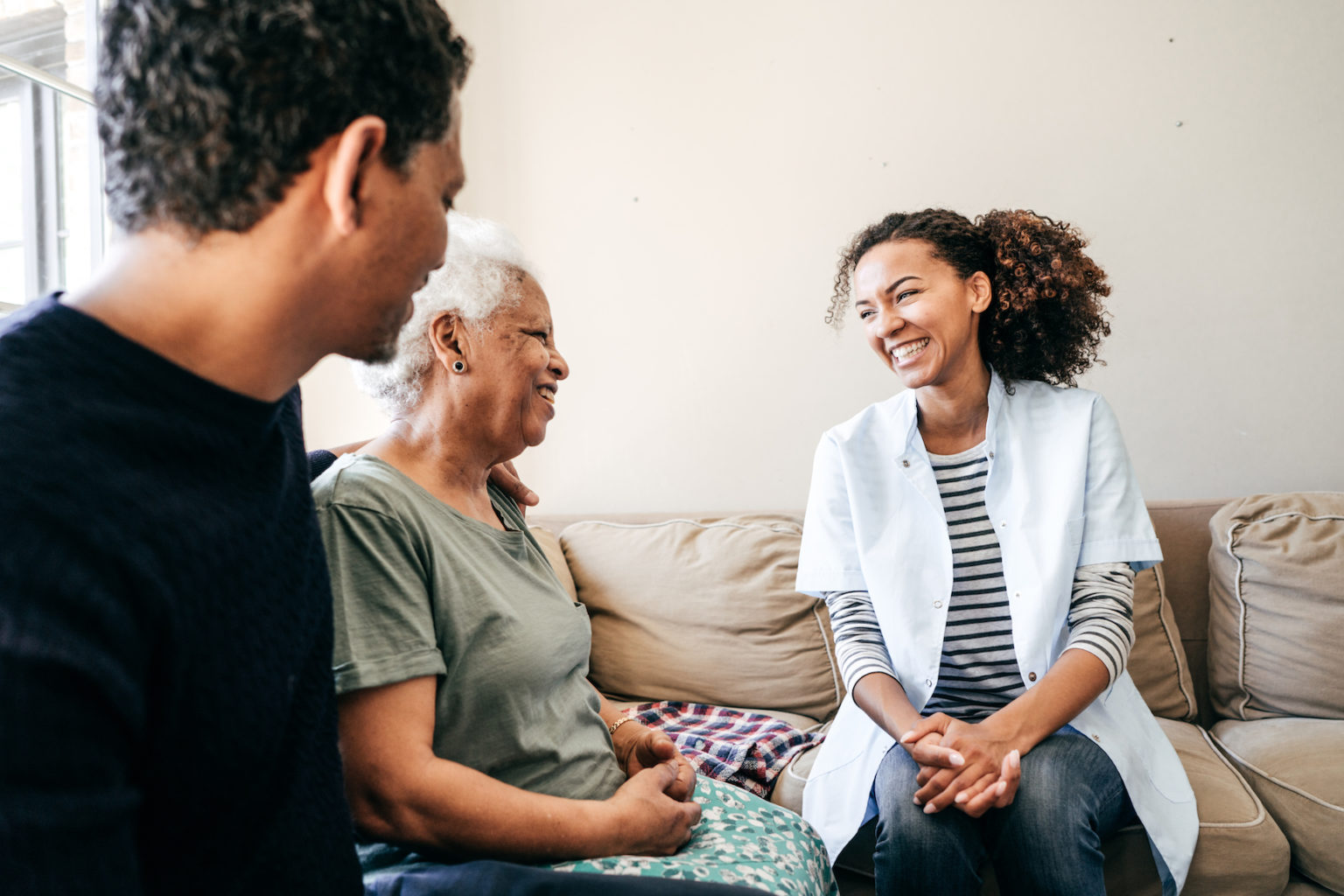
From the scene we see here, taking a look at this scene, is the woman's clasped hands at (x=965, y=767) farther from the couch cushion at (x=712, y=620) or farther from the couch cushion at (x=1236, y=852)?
the couch cushion at (x=712, y=620)

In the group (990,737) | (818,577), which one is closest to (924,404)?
(818,577)

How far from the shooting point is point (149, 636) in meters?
0.50

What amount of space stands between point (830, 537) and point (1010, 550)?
31 centimetres

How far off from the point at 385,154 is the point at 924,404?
3.86ft

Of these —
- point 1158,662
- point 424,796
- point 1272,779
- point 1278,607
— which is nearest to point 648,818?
point 424,796

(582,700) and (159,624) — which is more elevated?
(159,624)

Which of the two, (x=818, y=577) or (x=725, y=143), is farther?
(x=725, y=143)

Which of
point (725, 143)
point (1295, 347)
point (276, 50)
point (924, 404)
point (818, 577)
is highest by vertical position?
point (725, 143)

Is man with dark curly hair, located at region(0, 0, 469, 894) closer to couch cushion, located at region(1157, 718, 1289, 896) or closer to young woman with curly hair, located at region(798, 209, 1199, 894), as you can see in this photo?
young woman with curly hair, located at region(798, 209, 1199, 894)

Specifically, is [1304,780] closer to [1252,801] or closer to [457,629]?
[1252,801]

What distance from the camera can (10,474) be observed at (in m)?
0.47

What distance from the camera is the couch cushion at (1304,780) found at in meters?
1.30

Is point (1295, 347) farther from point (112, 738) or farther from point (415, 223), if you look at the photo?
point (112, 738)

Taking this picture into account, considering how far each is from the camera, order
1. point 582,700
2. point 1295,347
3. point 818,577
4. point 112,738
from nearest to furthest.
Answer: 1. point 112,738
2. point 582,700
3. point 818,577
4. point 1295,347
